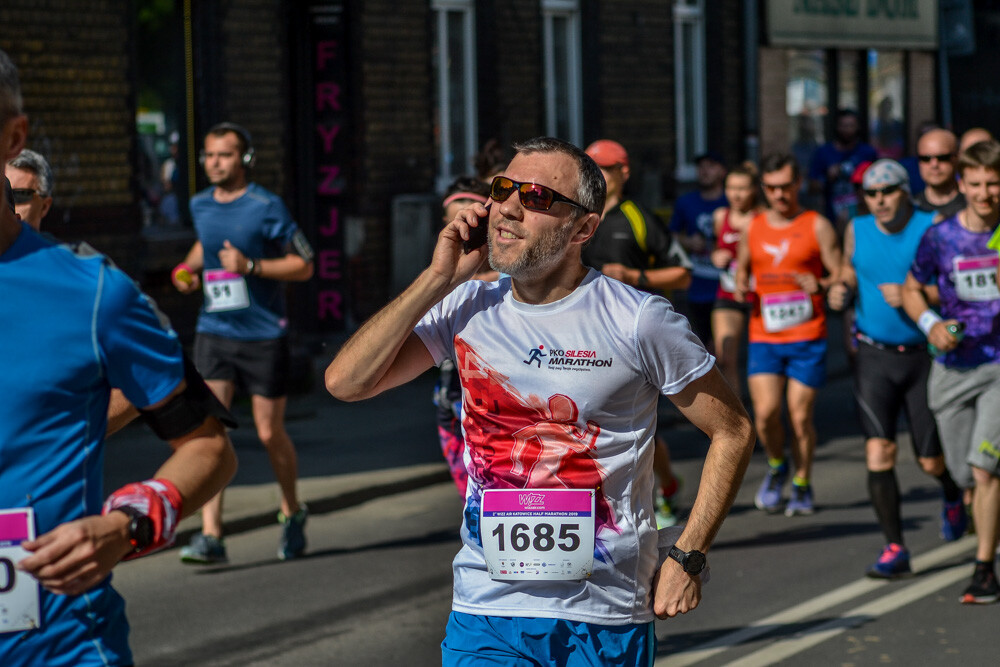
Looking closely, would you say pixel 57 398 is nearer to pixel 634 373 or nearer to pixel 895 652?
pixel 634 373

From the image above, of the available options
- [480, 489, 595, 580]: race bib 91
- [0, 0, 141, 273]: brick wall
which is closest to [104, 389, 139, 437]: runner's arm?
[480, 489, 595, 580]: race bib 91

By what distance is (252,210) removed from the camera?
333 inches

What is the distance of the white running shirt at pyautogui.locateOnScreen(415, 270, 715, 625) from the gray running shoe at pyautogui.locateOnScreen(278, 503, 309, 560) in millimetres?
4400

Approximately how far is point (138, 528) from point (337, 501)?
22.7 feet

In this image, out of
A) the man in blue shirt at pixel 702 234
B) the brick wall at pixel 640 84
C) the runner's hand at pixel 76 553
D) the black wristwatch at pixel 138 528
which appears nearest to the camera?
the runner's hand at pixel 76 553

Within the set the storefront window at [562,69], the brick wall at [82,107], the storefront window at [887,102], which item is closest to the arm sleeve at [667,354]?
the brick wall at [82,107]

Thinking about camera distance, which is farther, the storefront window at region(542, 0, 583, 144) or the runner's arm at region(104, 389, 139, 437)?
the storefront window at region(542, 0, 583, 144)

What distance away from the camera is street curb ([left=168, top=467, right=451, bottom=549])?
8797 millimetres

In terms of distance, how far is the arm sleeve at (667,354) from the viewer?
12.6ft

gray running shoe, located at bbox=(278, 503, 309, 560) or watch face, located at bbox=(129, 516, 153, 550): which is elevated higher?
watch face, located at bbox=(129, 516, 153, 550)

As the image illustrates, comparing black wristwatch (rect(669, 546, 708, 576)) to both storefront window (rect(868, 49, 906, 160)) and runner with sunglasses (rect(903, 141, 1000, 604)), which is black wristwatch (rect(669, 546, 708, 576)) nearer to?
runner with sunglasses (rect(903, 141, 1000, 604))

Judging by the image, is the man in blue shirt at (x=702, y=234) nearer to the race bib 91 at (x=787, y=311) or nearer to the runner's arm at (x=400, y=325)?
the race bib 91 at (x=787, y=311)

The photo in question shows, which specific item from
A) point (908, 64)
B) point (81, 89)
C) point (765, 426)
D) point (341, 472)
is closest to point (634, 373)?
point (765, 426)

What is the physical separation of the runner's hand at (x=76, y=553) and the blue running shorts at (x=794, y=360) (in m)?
6.81
